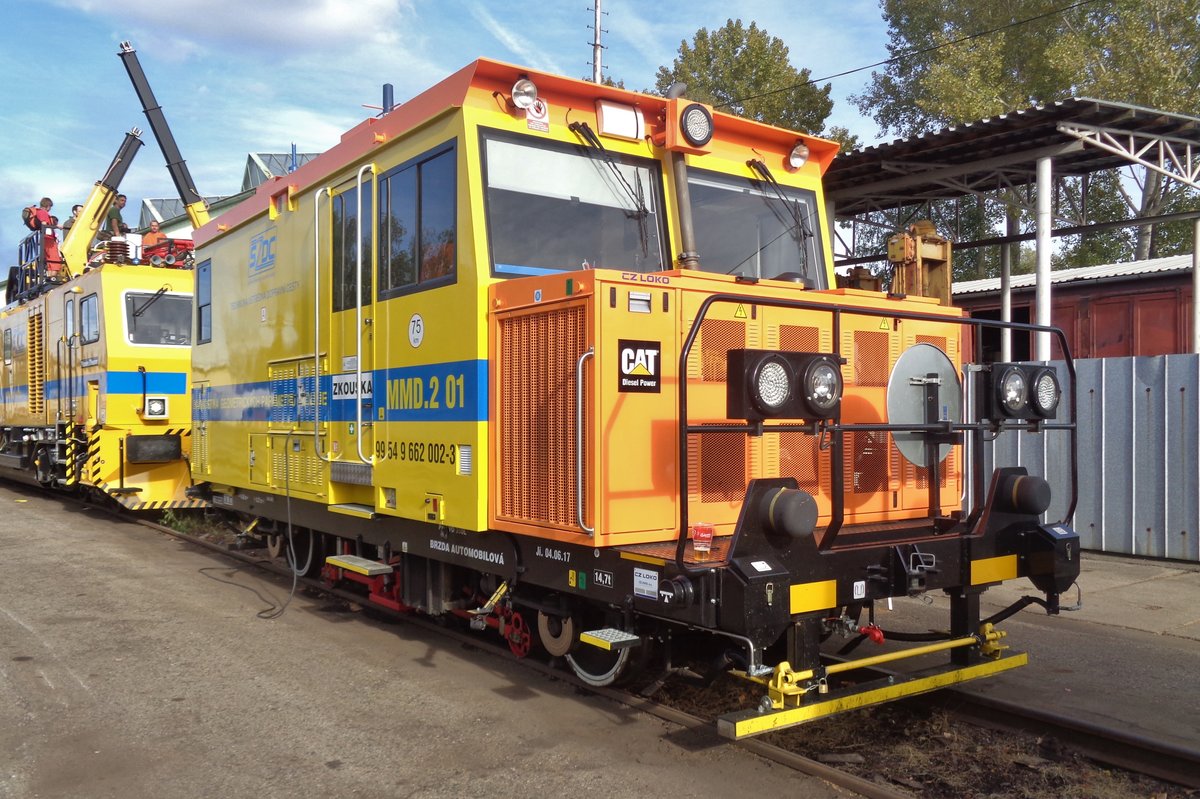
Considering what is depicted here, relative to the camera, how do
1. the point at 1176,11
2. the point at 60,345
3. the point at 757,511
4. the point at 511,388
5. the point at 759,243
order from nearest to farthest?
the point at 757,511 → the point at 511,388 → the point at 759,243 → the point at 60,345 → the point at 1176,11

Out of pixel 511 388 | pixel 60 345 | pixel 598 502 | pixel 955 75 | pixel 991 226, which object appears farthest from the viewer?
pixel 991 226

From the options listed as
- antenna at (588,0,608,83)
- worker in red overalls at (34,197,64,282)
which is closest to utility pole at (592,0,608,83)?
antenna at (588,0,608,83)

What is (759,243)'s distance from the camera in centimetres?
566

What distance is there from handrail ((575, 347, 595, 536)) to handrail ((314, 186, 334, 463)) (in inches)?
105

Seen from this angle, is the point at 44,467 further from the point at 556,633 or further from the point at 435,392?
the point at 556,633

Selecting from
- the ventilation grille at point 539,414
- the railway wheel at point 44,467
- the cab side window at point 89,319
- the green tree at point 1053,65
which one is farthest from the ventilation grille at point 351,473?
the green tree at point 1053,65

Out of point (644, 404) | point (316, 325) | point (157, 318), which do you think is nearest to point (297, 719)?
point (644, 404)

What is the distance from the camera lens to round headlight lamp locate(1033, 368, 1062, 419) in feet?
15.0

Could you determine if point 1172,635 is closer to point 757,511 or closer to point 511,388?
point 757,511

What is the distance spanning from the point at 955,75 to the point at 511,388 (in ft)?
77.8

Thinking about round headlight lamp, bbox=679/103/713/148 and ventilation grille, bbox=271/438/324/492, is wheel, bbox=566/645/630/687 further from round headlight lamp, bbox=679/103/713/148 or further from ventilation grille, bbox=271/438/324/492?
round headlight lamp, bbox=679/103/713/148

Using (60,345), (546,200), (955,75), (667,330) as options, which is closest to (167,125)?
(60,345)

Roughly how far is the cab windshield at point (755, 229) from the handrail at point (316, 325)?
262 centimetres

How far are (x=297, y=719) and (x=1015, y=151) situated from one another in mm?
9952
